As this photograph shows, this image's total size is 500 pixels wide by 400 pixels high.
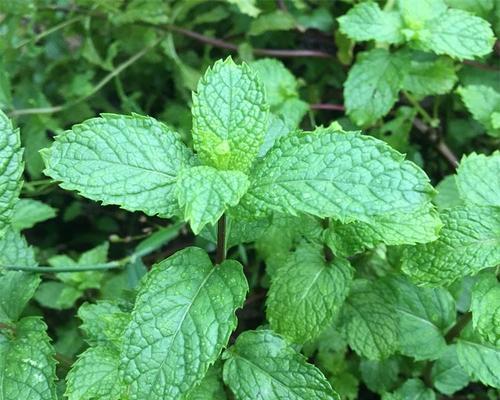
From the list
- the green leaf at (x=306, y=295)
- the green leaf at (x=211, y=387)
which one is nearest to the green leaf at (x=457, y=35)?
the green leaf at (x=306, y=295)

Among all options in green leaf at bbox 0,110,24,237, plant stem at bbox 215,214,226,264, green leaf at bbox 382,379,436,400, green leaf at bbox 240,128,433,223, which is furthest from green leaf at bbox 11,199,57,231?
green leaf at bbox 382,379,436,400

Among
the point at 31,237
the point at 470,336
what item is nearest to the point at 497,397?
the point at 470,336

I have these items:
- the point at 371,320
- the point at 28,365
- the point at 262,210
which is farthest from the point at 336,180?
the point at 28,365

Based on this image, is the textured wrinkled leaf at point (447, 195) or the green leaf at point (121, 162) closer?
the green leaf at point (121, 162)

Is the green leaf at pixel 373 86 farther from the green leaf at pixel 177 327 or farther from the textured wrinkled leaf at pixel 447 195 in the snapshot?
the green leaf at pixel 177 327

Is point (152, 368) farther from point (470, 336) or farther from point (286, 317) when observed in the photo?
point (470, 336)
